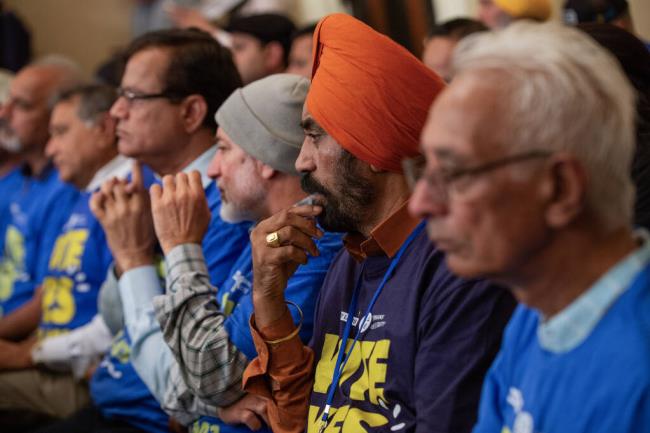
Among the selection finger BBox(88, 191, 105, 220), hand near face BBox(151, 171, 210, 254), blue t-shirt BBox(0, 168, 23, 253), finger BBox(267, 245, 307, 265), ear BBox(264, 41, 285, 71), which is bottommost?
blue t-shirt BBox(0, 168, 23, 253)

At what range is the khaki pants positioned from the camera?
3.32 metres

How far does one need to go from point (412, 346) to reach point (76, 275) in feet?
6.34

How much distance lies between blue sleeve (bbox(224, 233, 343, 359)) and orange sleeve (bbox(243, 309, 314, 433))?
0.12 metres

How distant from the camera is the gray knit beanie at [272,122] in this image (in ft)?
7.56

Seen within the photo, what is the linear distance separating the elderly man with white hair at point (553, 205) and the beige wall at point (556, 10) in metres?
2.43

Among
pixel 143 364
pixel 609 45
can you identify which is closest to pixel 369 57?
pixel 609 45

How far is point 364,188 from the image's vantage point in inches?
73.7

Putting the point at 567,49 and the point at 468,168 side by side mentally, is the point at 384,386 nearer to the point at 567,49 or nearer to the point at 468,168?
the point at 468,168

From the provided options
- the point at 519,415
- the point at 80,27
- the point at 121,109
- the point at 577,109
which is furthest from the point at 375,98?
the point at 80,27

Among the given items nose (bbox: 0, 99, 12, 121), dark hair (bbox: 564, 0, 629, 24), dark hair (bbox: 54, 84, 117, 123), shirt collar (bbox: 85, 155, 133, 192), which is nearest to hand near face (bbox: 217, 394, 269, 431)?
shirt collar (bbox: 85, 155, 133, 192)

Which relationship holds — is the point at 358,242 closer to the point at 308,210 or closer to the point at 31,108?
the point at 308,210

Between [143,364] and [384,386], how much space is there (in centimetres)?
97

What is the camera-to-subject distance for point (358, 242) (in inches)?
75.9

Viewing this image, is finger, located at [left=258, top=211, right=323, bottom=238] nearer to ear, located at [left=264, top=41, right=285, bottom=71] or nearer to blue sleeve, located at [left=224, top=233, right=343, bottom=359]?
blue sleeve, located at [left=224, top=233, right=343, bottom=359]
